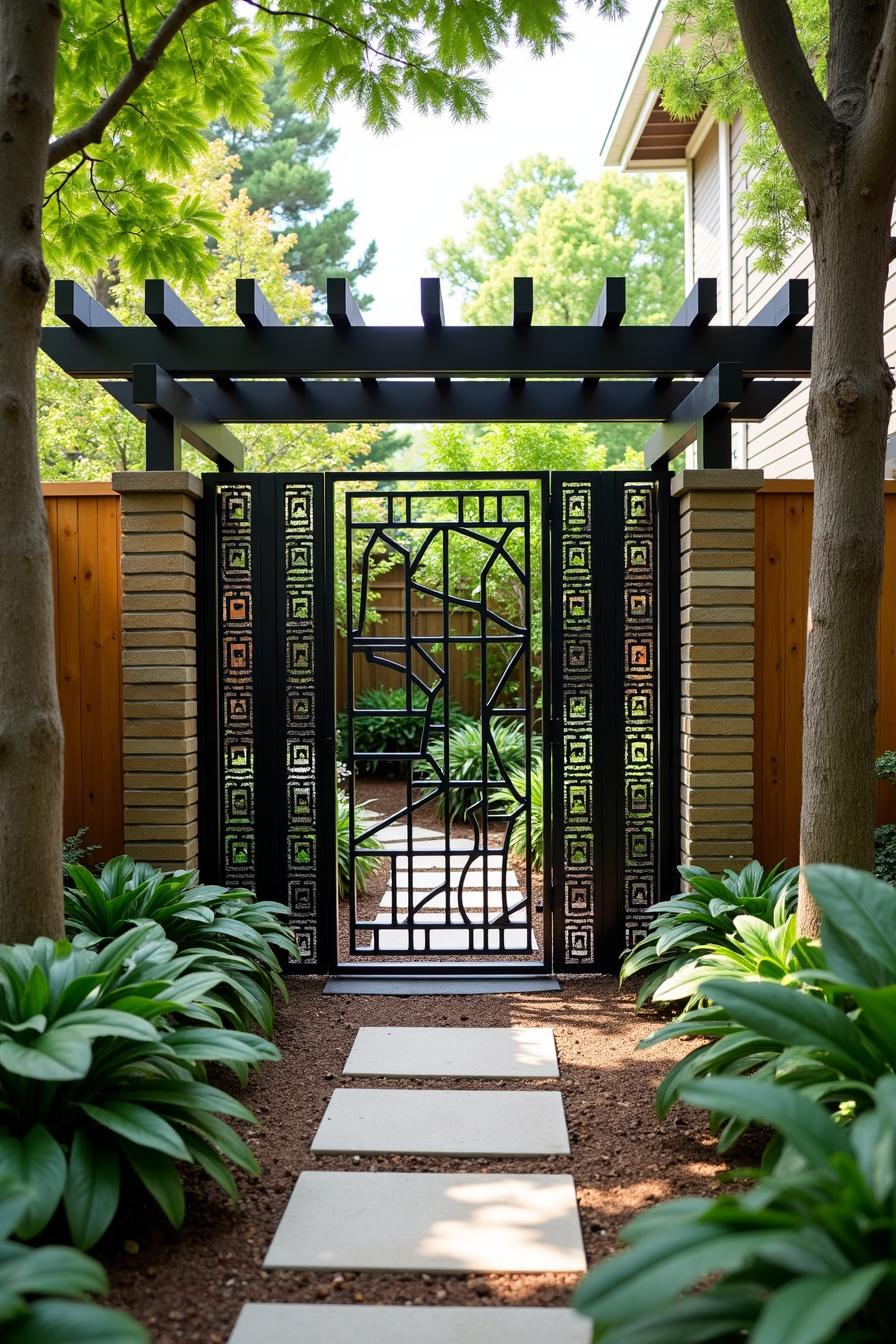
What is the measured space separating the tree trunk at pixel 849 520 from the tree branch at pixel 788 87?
0.43 ft

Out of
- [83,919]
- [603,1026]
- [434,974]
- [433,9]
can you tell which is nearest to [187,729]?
[83,919]

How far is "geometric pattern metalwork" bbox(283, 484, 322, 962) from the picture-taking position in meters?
4.95

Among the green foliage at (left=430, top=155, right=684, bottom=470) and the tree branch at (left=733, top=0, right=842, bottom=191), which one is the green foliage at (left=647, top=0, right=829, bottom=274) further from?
the green foliage at (left=430, top=155, right=684, bottom=470)

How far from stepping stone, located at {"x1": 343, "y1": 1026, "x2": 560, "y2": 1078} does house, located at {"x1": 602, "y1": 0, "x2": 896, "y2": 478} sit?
453 cm

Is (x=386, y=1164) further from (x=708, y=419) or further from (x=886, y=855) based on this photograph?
(x=708, y=419)

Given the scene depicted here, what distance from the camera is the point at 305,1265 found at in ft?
7.86

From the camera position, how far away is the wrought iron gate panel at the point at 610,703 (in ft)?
16.1

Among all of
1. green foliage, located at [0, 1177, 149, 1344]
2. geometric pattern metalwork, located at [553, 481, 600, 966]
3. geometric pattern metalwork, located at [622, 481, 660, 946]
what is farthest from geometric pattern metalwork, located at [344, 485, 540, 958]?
green foliage, located at [0, 1177, 149, 1344]

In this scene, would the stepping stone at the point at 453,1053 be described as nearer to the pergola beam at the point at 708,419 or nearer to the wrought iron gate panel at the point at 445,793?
the wrought iron gate panel at the point at 445,793

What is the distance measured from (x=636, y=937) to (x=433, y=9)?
3.83 m

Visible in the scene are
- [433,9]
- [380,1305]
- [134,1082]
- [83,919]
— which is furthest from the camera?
[433,9]

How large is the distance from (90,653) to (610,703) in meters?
2.34

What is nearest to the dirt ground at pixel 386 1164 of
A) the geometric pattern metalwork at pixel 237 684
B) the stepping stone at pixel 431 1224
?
the stepping stone at pixel 431 1224

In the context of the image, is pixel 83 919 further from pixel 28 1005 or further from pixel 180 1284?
pixel 180 1284
